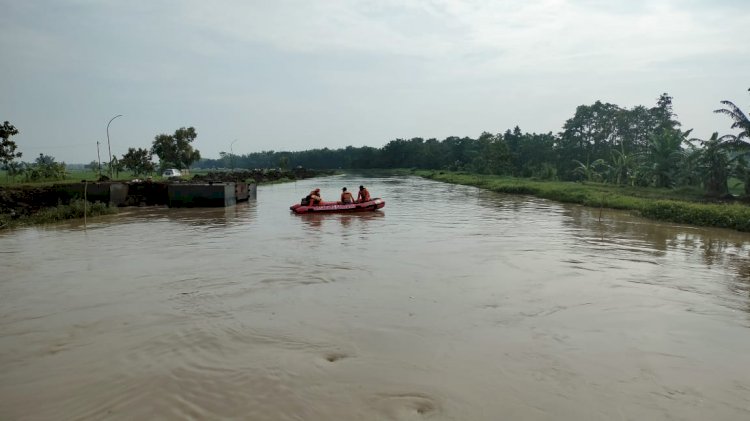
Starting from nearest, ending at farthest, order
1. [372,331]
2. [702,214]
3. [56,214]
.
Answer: [372,331] < [702,214] < [56,214]

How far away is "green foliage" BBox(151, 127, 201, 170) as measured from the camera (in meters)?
50.9

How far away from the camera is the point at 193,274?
35.6ft

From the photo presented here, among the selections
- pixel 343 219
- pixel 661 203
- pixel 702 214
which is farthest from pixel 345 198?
pixel 702 214

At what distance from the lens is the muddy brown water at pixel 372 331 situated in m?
5.14

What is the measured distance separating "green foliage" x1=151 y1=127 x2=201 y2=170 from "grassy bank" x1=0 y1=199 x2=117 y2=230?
1175 inches

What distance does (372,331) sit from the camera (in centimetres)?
724

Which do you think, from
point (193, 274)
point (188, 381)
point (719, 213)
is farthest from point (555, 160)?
point (188, 381)

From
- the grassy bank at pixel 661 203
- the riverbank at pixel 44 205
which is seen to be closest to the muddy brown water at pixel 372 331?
the grassy bank at pixel 661 203

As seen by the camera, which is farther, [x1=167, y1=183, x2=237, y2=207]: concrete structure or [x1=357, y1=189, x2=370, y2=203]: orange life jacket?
[x1=167, y1=183, x2=237, y2=207]: concrete structure

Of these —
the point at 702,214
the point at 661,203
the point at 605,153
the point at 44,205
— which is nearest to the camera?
the point at 702,214

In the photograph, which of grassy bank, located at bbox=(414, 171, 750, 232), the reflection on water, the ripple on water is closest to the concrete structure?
the reflection on water

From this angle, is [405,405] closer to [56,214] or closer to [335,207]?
[335,207]

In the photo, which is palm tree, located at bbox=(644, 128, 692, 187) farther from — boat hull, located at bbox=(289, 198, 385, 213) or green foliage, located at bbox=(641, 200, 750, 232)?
boat hull, located at bbox=(289, 198, 385, 213)

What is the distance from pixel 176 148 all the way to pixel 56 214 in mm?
33500
